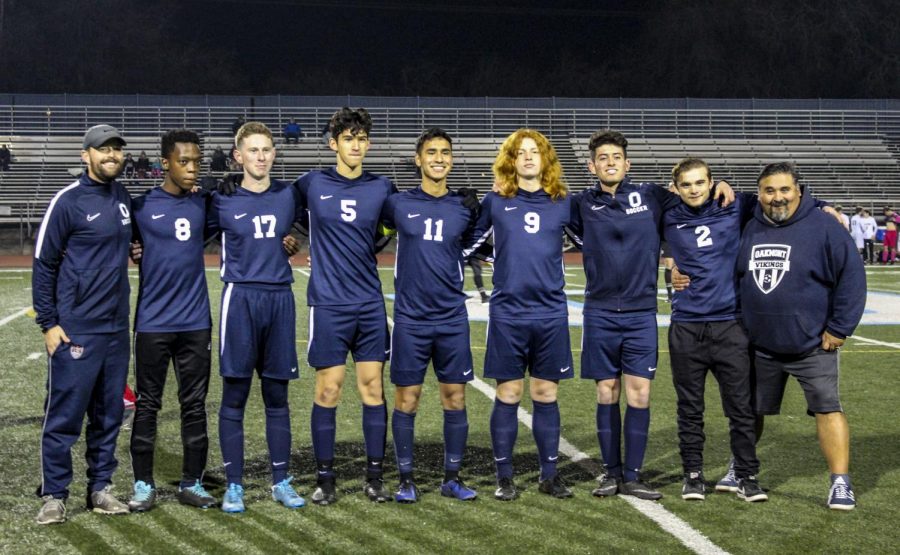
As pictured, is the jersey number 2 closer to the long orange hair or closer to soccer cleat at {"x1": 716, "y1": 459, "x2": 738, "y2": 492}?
the long orange hair

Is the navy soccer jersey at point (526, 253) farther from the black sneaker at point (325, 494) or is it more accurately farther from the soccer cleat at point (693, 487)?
the black sneaker at point (325, 494)

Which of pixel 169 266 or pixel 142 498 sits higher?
pixel 169 266

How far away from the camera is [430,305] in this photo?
5555mm

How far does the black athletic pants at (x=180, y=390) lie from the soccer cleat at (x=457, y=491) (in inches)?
49.7

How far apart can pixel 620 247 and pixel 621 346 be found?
0.52 m

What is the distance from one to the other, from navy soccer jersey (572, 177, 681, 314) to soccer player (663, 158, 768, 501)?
0.18 metres

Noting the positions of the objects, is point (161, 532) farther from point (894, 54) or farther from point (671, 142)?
point (894, 54)

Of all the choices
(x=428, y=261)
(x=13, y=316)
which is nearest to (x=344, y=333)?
(x=428, y=261)

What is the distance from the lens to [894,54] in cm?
5056

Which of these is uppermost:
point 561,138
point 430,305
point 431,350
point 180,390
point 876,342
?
point 561,138

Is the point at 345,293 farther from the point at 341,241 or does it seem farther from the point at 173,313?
the point at 173,313

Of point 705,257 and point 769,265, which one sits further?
point 705,257

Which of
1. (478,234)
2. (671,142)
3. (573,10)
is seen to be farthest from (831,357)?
(573,10)

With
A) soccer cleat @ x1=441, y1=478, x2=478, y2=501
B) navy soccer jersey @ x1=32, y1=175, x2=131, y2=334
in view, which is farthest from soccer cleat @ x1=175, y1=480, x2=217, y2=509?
soccer cleat @ x1=441, y1=478, x2=478, y2=501
